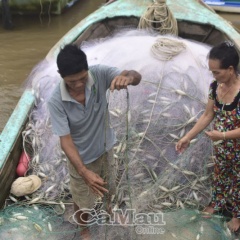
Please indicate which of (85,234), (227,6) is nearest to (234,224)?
(85,234)

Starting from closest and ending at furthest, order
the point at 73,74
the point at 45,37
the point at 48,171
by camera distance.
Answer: the point at 73,74
the point at 48,171
the point at 45,37

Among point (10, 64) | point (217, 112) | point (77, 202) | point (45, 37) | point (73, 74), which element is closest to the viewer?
point (73, 74)

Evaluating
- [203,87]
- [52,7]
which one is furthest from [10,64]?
[203,87]

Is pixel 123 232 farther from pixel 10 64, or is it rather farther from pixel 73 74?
pixel 10 64

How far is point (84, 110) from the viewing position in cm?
269

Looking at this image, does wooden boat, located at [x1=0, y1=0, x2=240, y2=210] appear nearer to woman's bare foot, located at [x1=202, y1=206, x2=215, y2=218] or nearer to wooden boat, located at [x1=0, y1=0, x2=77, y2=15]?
woman's bare foot, located at [x1=202, y1=206, x2=215, y2=218]

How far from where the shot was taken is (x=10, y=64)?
8508 millimetres

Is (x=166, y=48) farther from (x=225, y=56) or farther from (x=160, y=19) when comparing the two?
(x=160, y=19)

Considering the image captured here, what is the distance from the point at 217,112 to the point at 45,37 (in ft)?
27.4

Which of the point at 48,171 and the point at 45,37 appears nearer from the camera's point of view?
the point at 48,171

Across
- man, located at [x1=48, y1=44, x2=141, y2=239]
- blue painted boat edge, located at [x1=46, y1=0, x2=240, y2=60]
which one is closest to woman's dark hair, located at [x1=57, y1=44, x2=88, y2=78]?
man, located at [x1=48, y1=44, x2=141, y2=239]

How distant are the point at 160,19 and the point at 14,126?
299 centimetres

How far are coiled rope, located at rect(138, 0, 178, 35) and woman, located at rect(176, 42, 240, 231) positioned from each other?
3.11m

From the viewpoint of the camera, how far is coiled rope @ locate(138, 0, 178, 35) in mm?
5773
